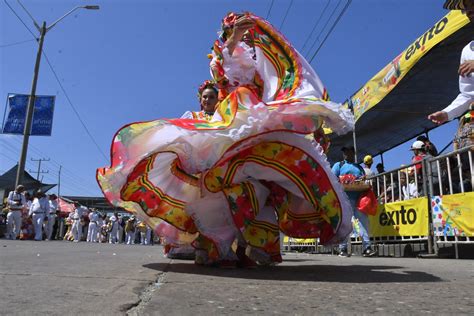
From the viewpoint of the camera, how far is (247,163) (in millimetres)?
2723

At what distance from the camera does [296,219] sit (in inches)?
120

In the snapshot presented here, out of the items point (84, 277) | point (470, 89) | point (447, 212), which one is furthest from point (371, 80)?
point (84, 277)

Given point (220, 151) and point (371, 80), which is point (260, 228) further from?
point (371, 80)

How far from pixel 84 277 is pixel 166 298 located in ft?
2.29

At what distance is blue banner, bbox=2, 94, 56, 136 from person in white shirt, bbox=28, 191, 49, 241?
2583 millimetres

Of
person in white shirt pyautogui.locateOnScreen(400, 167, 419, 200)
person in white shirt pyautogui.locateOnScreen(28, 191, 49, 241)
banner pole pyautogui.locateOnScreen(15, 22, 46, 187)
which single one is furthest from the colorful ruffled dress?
person in white shirt pyautogui.locateOnScreen(28, 191, 49, 241)

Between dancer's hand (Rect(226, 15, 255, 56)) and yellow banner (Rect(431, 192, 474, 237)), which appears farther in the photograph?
yellow banner (Rect(431, 192, 474, 237))

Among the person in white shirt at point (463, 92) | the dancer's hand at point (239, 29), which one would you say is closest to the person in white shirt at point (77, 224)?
the dancer's hand at point (239, 29)

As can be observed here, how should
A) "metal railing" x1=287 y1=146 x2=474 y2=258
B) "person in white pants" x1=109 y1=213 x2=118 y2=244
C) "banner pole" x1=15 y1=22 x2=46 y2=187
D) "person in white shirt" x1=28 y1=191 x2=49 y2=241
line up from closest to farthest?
1. "metal railing" x1=287 y1=146 x2=474 y2=258
2. "banner pole" x1=15 y1=22 x2=46 y2=187
3. "person in white shirt" x1=28 y1=191 x2=49 y2=241
4. "person in white pants" x1=109 y1=213 x2=118 y2=244

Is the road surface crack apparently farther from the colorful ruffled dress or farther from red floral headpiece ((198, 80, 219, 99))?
red floral headpiece ((198, 80, 219, 99))

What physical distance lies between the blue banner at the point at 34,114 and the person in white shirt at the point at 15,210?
7.06 ft

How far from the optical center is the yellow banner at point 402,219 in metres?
5.61

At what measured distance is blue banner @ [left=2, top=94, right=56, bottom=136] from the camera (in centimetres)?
1528

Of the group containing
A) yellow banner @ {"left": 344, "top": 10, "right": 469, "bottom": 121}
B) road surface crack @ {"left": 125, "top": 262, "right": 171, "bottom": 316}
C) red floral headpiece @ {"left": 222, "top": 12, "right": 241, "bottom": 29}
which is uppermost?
yellow banner @ {"left": 344, "top": 10, "right": 469, "bottom": 121}
